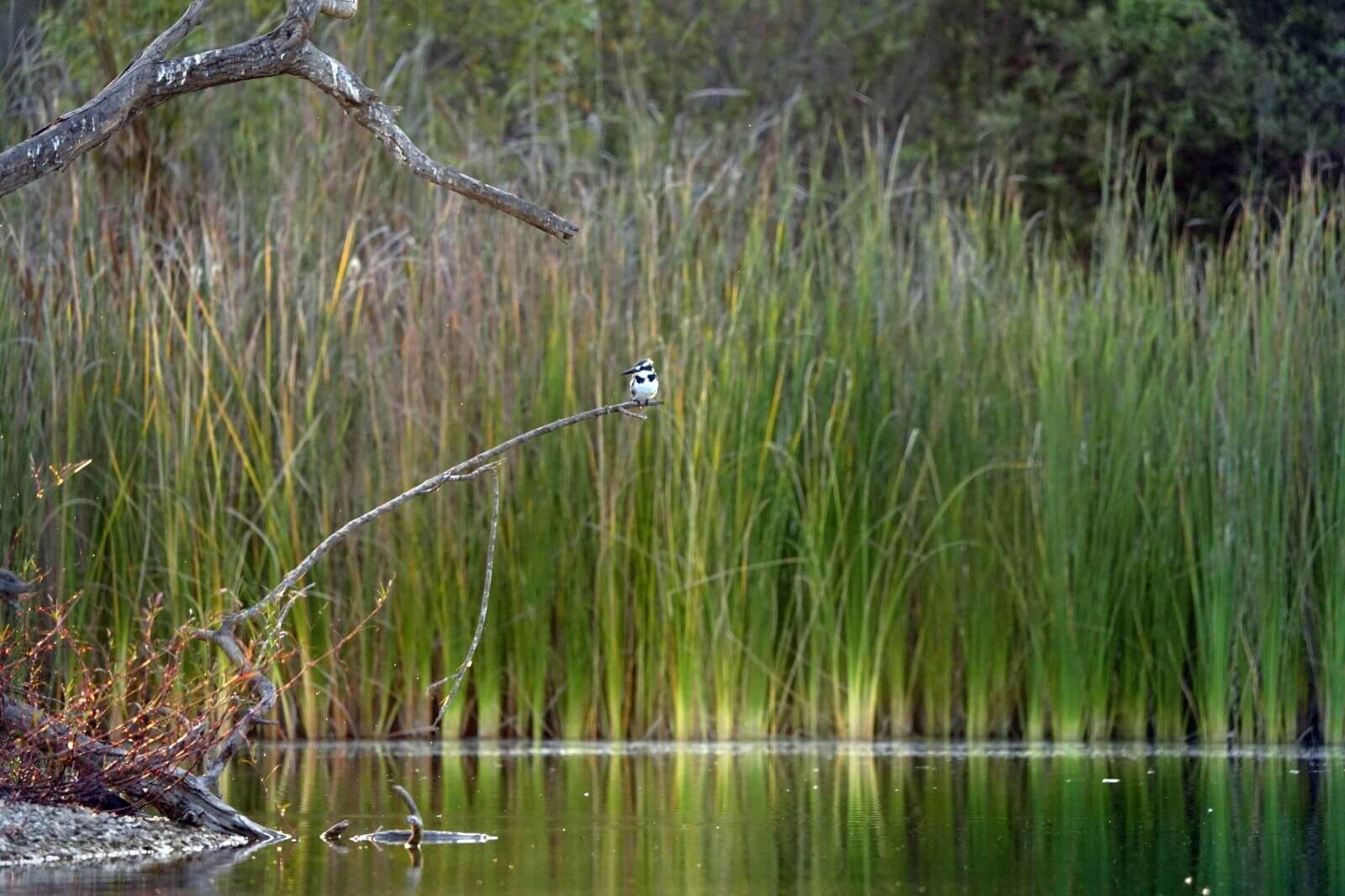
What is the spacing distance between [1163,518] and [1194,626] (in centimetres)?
50

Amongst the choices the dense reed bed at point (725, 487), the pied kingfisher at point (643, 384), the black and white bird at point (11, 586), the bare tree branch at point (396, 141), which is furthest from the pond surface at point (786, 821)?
the bare tree branch at point (396, 141)

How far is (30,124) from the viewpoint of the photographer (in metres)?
9.70

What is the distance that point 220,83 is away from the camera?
4523 millimetres

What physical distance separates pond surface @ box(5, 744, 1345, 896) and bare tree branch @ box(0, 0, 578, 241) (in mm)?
1413

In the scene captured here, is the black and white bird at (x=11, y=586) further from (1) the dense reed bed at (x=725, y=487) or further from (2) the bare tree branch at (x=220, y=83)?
(1) the dense reed bed at (x=725, y=487)

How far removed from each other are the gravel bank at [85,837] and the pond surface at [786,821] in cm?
17

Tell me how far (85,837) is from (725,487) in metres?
3.48

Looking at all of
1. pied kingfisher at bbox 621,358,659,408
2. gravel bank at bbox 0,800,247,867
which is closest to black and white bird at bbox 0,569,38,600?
gravel bank at bbox 0,800,247,867

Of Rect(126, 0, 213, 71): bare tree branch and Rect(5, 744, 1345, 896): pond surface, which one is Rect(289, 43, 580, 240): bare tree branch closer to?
Rect(126, 0, 213, 71): bare tree branch

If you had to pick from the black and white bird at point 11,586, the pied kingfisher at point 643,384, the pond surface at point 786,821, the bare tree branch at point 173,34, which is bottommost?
the pond surface at point 786,821

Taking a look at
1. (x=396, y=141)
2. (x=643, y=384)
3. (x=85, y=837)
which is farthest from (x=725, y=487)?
(x=396, y=141)

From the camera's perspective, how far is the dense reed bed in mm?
7895

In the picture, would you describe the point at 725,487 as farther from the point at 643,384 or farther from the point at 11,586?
the point at 11,586

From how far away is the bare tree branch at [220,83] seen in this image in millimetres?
4508
